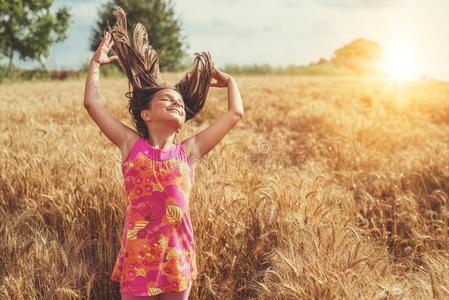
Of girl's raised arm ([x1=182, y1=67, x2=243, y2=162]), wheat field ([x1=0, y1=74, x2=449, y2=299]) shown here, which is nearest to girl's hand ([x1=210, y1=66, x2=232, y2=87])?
girl's raised arm ([x1=182, y1=67, x2=243, y2=162])

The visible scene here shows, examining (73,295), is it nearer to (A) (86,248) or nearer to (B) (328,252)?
(A) (86,248)

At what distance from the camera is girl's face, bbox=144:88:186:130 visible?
236cm

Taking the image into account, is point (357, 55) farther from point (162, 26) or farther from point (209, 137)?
point (209, 137)

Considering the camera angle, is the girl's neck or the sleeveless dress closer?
the sleeveless dress

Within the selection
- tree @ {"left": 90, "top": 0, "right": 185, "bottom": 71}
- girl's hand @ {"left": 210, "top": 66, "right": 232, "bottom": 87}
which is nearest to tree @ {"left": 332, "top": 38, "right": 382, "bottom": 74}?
tree @ {"left": 90, "top": 0, "right": 185, "bottom": 71}

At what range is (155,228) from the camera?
224 centimetres

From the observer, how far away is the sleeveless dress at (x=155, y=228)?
222 centimetres

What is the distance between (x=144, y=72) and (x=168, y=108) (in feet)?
0.84

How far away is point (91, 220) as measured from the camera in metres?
3.31

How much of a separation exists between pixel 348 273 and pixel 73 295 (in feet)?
4.48

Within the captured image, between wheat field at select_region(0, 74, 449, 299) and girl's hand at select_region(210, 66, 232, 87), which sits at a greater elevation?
girl's hand at select_region(210, 66, 232, 87)

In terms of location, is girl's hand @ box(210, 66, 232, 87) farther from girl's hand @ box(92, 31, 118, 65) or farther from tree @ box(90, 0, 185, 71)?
tree @ box(90, 0, 185, 71)

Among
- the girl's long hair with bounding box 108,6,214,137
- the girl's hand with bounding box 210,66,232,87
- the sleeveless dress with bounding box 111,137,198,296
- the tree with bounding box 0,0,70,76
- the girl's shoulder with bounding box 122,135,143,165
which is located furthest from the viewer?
the tree with bounding box 0,0,70,76

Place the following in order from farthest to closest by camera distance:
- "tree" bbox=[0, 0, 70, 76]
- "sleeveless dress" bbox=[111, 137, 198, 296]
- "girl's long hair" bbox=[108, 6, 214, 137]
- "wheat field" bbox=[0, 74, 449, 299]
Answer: "tree" bbox=[0, 0, 70, 76], "wheat field" bbox=[0, 74, 449, 299], "girl's long hair" bbox=[108, 6, 214, 137], "sleeveless dress" bbox=[111, 137, 198, 296]
